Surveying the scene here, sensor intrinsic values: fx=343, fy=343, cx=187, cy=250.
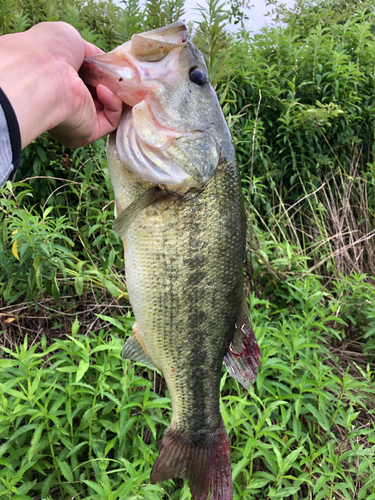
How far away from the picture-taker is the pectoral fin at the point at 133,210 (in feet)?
3.64

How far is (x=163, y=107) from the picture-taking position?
1.12m

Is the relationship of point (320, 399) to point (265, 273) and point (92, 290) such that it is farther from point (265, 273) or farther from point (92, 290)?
point (92, 290)

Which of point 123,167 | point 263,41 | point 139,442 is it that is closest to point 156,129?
point 123,167

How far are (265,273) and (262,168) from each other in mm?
1594

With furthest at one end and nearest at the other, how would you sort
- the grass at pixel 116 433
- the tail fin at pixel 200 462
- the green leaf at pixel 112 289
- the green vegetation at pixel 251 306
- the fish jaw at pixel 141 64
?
the green leaf at pixel 112 289
the green vegetation at pixel 251 306
the grass at pixel 116 433
the tail fin at pixel 200 462
the fish jaw at pixel 141 64

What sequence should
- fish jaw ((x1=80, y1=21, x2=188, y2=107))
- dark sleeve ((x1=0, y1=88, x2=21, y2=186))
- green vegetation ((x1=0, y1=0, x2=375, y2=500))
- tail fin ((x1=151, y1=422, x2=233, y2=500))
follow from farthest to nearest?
green vegetation ((x1=0, y1=0, x2=375, y2=500))
tail fin ((x1=151, y1=422, x2=233, y2=500))
fish jaw ((x1=80, y1=21, x2=188, y2=107))
dark sleeve ((x1=0, y1=88, x2=21, y2=186))

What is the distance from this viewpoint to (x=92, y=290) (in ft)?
8.56

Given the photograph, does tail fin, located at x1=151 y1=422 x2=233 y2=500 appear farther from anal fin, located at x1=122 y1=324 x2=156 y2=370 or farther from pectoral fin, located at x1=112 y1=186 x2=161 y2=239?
pectoral fin, located at x1=112 y1=186 x2=161 y2=239

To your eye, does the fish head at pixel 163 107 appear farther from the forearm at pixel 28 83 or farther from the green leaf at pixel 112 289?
the green leaf at pixel 112 289

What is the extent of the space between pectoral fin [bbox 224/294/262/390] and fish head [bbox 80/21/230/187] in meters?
0.58

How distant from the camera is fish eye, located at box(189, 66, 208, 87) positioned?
3.80 ft

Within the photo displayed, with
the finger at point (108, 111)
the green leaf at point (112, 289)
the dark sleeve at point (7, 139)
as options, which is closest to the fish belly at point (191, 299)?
the finger at point (108, 111)

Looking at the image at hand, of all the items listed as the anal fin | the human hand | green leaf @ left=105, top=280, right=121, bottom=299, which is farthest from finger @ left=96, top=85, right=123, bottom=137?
green leaf @ left=105, top=280, right=121, bottom=299

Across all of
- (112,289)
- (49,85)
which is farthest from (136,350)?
(112,289)
